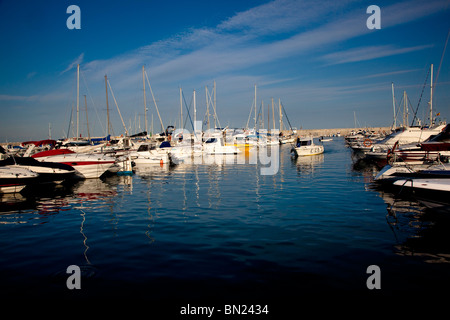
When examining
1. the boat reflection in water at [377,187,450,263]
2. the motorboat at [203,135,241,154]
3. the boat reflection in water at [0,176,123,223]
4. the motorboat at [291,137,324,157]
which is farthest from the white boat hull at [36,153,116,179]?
the motorboat at [291,137,324,157]

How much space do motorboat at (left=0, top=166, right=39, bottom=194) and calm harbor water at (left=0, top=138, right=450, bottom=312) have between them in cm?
A: 182

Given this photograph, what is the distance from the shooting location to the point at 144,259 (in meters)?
7.68

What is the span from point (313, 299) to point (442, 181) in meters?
7.40

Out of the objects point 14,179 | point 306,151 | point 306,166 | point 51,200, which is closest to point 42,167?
point 14,179

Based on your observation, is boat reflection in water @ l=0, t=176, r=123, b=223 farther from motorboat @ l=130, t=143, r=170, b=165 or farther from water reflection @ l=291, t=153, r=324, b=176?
water reflection @ l=291, t=153, r=324, b=176

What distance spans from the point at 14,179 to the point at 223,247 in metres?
14.9

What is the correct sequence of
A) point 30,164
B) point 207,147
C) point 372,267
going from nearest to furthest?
point 372,267
point 30,164
point 207,147

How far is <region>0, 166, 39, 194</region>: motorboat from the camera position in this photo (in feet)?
56.0

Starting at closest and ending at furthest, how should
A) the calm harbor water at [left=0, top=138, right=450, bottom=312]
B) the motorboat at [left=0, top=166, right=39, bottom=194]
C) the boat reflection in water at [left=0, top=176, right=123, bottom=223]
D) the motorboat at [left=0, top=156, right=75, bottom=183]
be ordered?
the calm harbor water at [left=0, top=138, right=450, bottom=312]
the boat reflection in water at [left=0, top=176, right=123, bottom=223]
the motorboat at [left=0, top=166, right=39, bottom=194]
the motorboat at [left=0, top=156, right=75, bottom=183]

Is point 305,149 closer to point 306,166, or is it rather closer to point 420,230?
point 306,166

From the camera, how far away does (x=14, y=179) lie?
17172 millimetres

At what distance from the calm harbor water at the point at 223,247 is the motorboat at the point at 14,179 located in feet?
5.96
